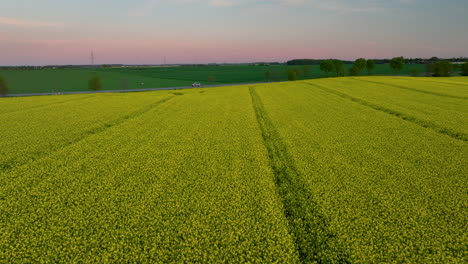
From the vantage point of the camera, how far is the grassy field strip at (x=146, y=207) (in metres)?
4.19

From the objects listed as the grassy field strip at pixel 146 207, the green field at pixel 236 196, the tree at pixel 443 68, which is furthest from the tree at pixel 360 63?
the grassy field strip at pixel 146 207

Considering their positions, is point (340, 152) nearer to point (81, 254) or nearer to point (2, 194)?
point (81, 254)

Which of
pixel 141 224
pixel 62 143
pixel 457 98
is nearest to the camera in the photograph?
pixel 141 224

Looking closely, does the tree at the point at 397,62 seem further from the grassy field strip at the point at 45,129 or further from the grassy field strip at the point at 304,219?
the grassy field strip at the point at 304,219

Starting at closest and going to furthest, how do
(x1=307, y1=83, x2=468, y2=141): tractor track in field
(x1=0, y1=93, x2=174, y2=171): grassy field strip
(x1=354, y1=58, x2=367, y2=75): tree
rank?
(x1=0, y1=93, x2=174, y2=171): grassy field strip, (x1=307, y1=83, x2=468, y2=141): tractor track in field, (x1=354, y1=58, x2=367, y2=75): tree

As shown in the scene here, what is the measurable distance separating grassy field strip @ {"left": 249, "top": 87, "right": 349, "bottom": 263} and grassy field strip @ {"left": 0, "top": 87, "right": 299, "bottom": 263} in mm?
230

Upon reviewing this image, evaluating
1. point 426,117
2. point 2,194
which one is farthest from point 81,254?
point 426,117

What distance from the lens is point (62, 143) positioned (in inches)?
421

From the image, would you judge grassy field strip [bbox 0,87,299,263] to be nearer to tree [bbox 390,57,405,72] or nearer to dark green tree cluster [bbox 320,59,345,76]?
dark green tree cluster [bbox 320,59,345,76]

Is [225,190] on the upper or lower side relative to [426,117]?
lower

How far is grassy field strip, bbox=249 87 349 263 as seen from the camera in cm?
414

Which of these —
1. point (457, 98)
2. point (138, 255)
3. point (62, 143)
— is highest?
point (457, 98)

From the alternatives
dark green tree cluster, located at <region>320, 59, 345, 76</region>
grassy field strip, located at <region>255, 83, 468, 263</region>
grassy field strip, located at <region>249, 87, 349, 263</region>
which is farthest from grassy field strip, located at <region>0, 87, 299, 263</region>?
dark green tree cluster, located at <region>320, 59, 345, 76</region>

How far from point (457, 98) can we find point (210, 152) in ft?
83.4
